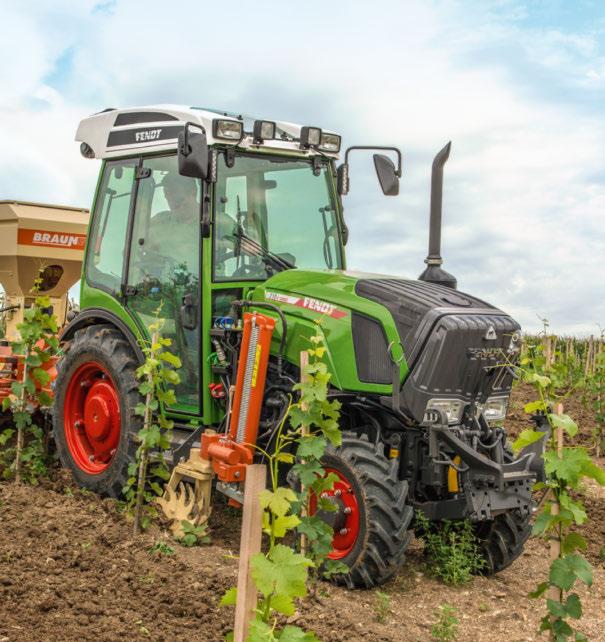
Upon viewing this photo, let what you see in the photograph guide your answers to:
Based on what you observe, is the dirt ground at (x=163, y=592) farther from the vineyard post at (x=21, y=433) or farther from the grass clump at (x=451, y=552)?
the vineyard post at (x=21, y=433)

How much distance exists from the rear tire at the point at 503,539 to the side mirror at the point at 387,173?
2.51 meters

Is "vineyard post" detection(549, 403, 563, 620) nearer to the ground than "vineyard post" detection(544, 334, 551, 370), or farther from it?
nearer to the ground

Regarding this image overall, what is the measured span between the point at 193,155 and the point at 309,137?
1.39 m

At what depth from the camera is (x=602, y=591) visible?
6375 millimetres

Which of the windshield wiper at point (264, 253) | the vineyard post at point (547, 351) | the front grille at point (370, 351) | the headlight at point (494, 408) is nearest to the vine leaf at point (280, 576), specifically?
the vineyard post at point (547, 351)

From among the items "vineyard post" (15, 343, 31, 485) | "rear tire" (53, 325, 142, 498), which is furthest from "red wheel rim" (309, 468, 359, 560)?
"vineyard post" (15, 343, 31, 485)

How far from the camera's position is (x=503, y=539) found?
638 centimetres

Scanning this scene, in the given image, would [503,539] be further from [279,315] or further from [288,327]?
[279,315]

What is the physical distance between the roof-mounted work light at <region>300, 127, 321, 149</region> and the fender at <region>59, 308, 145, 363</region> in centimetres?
196

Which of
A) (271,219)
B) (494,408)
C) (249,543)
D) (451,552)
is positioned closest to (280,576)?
(249,543)

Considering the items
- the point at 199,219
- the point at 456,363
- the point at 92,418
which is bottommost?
the point at 92,418

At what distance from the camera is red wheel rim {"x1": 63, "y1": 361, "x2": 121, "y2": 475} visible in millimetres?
7344

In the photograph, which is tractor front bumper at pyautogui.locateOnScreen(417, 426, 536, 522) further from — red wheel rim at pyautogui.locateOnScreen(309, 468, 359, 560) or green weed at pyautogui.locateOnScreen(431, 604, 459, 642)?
green weed at pyautogui.locateOnScreen(431, 604, 459, 642)

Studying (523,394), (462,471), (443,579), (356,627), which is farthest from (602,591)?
(523,394)
